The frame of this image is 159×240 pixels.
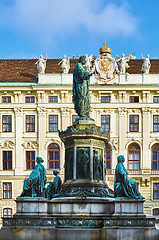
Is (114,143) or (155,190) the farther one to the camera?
(114,143)

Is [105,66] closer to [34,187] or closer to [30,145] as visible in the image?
[30,145]

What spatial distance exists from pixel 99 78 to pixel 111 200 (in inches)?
1220

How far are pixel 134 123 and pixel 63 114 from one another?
6037mm

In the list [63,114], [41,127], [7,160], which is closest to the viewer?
[7,160]

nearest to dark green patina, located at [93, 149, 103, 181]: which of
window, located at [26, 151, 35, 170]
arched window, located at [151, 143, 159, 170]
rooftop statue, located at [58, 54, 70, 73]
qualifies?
arched window, located at [151, 143, 159, 170]

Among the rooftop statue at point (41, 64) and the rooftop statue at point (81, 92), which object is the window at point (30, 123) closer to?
the rooftop statue at point (41, 64)

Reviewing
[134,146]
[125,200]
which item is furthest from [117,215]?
[134,146]

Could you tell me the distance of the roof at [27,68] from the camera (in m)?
51.6

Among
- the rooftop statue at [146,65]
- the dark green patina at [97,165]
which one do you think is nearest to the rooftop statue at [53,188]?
the dark green patina at [97,165]

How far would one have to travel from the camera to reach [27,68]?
53.5 m

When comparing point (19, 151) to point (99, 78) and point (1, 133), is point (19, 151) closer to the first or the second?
point (1, 133)

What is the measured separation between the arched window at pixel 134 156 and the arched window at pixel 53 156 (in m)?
5.94

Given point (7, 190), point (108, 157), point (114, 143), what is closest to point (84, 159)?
point (108, 157)

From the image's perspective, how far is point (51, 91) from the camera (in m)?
50.5
